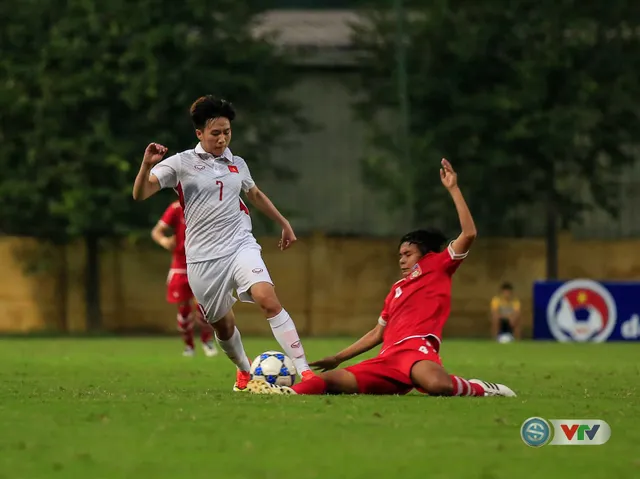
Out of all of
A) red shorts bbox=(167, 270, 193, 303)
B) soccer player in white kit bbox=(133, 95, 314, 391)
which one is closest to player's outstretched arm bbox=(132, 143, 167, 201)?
soccer player in white kit bbox=(133, 95, 314, 391)

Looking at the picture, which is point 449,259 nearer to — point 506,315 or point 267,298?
point 267,298

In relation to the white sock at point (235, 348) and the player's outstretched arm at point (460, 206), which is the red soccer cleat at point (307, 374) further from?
the player's outstretched arm at point (460, 206)

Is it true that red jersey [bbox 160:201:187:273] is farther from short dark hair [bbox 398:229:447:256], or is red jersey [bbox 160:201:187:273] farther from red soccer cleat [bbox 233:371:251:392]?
short dark hair [bbox 398:229:447:256]

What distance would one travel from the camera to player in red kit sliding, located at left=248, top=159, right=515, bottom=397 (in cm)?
1141

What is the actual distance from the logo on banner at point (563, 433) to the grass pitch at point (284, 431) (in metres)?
0.08

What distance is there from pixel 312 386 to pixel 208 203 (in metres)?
1.82

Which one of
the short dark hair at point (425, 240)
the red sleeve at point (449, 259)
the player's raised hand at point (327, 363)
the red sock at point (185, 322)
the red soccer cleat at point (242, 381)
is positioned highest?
the short dark hair at point (425, 240)

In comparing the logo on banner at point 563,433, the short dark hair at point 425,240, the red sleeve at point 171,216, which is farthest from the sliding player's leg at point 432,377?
Answer: the red sleeve at point 171,216

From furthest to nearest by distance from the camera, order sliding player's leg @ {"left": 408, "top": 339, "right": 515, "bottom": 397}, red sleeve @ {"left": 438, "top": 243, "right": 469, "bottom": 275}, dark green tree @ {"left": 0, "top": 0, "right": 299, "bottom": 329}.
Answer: dark green tree @ {"left": 0, "top": 0, "right": 299, "bottom": 329} < red sleeve @ {"left": 438, "top": 243, "right": 469, "bottom": 275} < sliding player's leg @ {"left": 408, "top": 339, "right": 515, "bottom": 397}

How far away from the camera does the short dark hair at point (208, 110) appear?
12.1 m

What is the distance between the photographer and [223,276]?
1226 cm

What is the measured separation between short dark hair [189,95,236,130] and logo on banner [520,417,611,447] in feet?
13.9

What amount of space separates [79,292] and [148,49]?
5403mm

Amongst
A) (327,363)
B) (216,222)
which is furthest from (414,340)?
(216,222)
